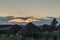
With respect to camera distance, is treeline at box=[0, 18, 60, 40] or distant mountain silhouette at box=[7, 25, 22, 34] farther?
distant mountain silhouette at box=[7, 25, 22, 34]

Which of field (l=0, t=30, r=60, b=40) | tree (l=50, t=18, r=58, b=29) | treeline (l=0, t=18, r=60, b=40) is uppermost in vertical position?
tree (l=50, t=18, r=58, b=29)

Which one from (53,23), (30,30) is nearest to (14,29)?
(30,30)

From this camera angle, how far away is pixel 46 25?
492cm

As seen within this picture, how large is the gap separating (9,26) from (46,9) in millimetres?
1250

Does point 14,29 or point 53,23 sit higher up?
point 53,23

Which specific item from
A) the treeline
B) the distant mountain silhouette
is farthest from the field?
the distant mountain silhouette

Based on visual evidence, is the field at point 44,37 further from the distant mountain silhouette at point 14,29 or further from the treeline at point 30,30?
the distant mountain silhouette at point 14,29

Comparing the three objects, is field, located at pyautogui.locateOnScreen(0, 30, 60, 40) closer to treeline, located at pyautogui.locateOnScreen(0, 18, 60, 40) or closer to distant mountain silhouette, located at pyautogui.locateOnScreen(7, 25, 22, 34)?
treeline, located at pyautogui.locateOnScreen(0, 18, 60, 40)

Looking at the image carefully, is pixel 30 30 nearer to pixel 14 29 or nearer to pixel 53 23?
pixel 14 29

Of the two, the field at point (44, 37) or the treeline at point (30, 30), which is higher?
the treeline at point (30, 30)

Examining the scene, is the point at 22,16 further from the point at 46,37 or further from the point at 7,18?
the point at 46,37

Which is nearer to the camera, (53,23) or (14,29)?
(14,29)

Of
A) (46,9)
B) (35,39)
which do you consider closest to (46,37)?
(35,39)

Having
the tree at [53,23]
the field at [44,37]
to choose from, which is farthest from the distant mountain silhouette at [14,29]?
the tree at [53,23]
